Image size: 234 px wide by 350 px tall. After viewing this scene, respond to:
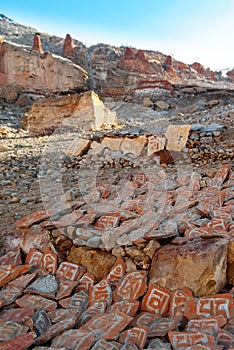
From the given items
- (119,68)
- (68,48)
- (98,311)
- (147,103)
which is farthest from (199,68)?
(98,311)

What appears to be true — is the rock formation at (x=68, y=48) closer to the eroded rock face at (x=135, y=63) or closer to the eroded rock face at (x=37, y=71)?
the eroded rock face at (x=135, y=63)

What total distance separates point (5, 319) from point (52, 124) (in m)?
7.04

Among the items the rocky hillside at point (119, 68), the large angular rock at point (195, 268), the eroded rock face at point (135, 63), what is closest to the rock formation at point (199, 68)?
the rocky hillside at point (119, 68)

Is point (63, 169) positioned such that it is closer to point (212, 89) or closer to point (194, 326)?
point (194, 326)

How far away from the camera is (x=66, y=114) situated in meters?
8.16

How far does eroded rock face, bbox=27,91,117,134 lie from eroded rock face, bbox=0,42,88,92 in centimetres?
1005

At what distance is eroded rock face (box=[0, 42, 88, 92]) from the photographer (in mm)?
16875

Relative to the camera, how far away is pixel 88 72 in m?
20.2

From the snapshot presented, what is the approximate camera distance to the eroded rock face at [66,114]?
306 inches

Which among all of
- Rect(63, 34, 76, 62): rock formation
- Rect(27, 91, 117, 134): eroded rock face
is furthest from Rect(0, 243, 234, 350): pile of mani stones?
Rect(63, 34, 76, 62): rock formation

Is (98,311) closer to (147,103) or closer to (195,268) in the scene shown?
(195,268)

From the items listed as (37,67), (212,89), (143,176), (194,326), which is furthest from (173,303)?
(37,67)

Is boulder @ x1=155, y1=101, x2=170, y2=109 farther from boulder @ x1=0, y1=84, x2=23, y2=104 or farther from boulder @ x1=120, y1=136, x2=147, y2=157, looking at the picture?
boulder @ x1=120, y1=136, x2=147, y2=157

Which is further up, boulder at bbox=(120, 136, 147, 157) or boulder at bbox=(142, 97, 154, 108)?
boulder at bbox=(142, 97, 154, 108)
